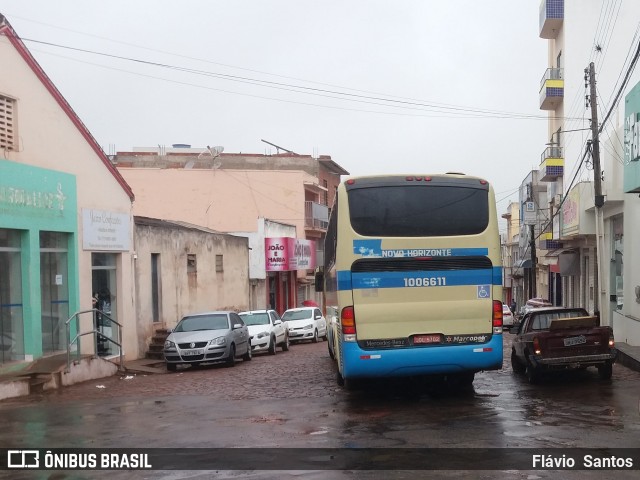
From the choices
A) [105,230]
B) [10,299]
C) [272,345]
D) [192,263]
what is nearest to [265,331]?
[272,345]

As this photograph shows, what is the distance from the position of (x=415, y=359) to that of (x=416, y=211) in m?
2.41

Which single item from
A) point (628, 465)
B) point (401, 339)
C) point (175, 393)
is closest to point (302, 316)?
point (175, 393)

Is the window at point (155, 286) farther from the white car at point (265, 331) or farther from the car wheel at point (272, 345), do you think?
the car wheel at point (272, 345)

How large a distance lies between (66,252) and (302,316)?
52.2 feet

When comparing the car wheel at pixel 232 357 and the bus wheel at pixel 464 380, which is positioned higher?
the bus wheel at pixel 464 380

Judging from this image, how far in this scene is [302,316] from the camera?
34.8 meters

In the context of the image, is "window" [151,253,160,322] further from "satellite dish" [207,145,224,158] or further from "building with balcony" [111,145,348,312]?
"satellite dish" [207,145,224,158]

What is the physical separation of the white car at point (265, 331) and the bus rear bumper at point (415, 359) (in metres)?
14.1

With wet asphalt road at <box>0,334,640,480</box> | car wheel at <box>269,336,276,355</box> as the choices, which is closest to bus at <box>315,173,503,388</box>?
wet asphalt road at <box>0,334,640,480</box>

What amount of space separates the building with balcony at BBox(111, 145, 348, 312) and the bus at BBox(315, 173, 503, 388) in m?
31.1

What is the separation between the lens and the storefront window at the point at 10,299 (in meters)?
17.6

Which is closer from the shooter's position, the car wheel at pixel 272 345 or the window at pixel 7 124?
the window at pixel 7 124

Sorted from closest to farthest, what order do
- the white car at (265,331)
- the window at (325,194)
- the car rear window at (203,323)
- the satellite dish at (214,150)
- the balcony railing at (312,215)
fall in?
1. the car rear window at (203,323)
2. the white car at (265,331)
3. the satellite dish at (214,150)
4. the balcony railing at (312,215)
5. the window at (325,194)

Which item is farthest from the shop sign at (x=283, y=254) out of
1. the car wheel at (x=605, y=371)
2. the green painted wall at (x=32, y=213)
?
the car wheel at (x=605, y=371)
